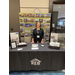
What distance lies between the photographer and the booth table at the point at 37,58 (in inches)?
60.1

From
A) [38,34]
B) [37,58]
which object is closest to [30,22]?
[38,34]

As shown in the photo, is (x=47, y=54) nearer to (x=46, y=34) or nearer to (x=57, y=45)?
(x=57, y=45)

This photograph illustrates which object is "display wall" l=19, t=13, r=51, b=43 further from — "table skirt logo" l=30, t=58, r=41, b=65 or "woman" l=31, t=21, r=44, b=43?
"table skirt logo" l=30, t=58, r=41, b=65

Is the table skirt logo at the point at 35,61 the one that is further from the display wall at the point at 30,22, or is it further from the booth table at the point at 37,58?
the display wall at the point at 30,22

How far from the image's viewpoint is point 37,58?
155cm

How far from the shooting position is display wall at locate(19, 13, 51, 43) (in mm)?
2867

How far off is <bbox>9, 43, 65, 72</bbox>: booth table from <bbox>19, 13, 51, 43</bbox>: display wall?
157cm

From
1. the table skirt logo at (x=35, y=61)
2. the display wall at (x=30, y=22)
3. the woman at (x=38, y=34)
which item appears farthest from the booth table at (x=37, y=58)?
the display wall at (x=30, y=22)

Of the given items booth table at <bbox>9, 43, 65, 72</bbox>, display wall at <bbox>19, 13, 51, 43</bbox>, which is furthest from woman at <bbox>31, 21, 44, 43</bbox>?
booth table at <bbox>9, 43, 65, 72</bbox>

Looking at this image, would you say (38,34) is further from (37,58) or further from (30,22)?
(37,58)

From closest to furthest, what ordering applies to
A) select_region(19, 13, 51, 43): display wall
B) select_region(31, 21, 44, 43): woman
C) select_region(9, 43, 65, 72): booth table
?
1. select_region(9, 43, 65, 72): booth table
2. select_region(31, 21, 44, 43): woman
3. select_region(19, 13, 51, 43): display wall

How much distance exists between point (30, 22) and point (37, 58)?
1.94 m

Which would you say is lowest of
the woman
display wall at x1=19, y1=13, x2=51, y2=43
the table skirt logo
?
the table skirt logo

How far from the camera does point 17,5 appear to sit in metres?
2.90
